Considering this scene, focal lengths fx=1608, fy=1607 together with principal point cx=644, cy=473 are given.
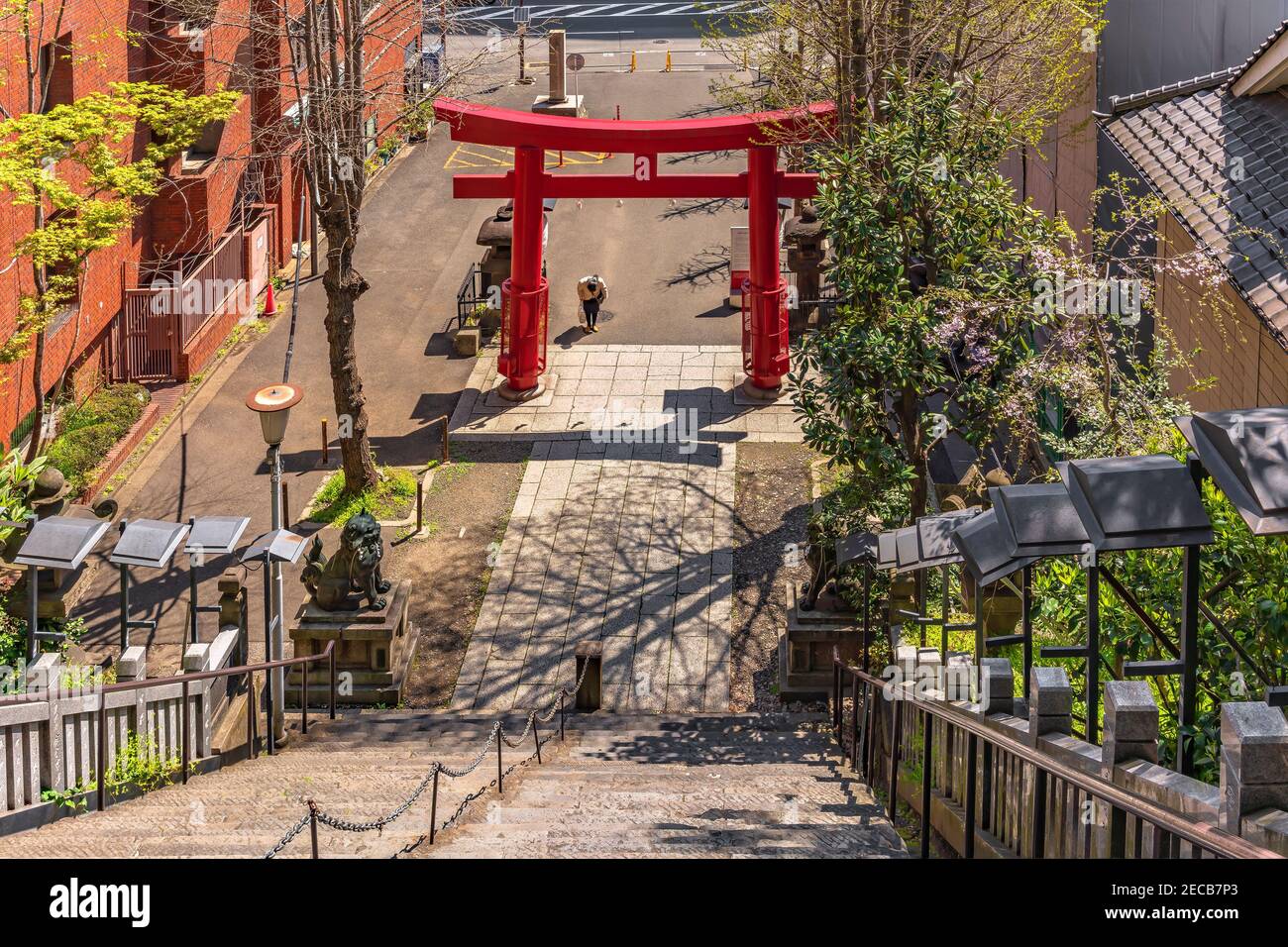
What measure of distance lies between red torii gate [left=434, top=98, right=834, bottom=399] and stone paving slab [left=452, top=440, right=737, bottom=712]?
2302 millimetres

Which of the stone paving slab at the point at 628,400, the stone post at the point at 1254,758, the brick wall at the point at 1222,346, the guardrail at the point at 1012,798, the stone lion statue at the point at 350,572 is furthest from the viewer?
the stone paving slab at the point at 628,400

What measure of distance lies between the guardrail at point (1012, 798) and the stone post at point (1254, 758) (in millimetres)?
178

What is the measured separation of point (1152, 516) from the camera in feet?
26.9

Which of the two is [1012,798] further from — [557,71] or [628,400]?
[557,71]

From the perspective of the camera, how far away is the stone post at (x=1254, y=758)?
243 inches

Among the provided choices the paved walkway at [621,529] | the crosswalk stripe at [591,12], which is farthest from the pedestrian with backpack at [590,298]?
the crosswalk stripe at [591,12]

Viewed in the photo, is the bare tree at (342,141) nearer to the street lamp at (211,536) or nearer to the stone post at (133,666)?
the street lamp at (211,536)

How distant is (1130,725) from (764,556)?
559 inches

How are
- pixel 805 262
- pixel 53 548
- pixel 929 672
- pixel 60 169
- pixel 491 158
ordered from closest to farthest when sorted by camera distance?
pixel 53 548 < pixel 929 672 < pixel 60 169 < pixel 805 262 < pixel 491 158

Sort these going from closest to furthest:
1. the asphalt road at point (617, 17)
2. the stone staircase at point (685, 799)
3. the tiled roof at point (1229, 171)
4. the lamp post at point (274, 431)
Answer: the stone staircase at point (685, 799), the tiled roof at point (1229, 171), the lamp post at point (274, 431), the asphalt road at point (617, 17)

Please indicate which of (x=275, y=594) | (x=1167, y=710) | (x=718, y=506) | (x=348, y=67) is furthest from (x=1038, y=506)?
(x=348, y=67)

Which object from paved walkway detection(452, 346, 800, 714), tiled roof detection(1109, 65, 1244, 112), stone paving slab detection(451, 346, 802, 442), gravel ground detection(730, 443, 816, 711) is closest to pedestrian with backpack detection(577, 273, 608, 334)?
stone paving slab detection(451, 346, 802, 442)

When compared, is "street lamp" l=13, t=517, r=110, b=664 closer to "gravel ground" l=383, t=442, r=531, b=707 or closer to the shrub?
"gravel ground" l=383, t=442, r=531, b=707

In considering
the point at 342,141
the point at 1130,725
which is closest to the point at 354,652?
the point at 342,141
